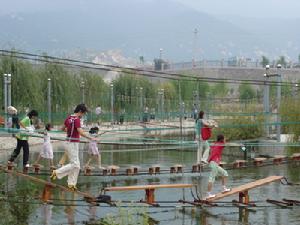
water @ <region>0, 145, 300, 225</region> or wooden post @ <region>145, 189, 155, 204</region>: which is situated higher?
wooden post @ <region>145, 189, 155, 204</region>

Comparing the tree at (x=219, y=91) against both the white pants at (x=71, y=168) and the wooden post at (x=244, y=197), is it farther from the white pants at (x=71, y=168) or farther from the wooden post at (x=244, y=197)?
the white pants at (x=71, y=168)

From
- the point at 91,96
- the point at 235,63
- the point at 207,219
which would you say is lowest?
the point at 207,219

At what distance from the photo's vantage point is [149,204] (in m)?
12.4

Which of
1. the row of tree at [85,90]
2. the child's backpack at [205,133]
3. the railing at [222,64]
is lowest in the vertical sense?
the child's backpack at [205,133]

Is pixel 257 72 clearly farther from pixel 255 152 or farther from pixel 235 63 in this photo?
pixel 255 152

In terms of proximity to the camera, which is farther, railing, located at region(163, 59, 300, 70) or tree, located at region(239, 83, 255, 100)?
railing, located at region(163, 59, 300, 70)

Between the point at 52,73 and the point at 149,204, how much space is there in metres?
42.6

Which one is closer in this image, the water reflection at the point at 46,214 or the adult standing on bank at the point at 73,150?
the water reflection at the point at 46,214

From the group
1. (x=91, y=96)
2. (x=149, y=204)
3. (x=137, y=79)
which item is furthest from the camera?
(x=137, y=79)

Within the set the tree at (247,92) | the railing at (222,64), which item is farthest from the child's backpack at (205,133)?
the railing at (222,64)

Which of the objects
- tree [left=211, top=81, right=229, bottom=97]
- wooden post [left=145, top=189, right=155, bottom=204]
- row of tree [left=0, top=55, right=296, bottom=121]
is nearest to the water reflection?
wooden post [left=145, top=189, right=155, bottom=204]

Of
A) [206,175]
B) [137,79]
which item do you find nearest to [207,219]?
[206,175]

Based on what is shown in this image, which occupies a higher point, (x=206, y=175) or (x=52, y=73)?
(x=52, y=73)

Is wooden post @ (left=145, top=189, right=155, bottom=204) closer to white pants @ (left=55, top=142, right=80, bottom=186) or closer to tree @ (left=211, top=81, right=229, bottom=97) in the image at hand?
white pants @ (left=55, top=142, right=80, bottom=186)
